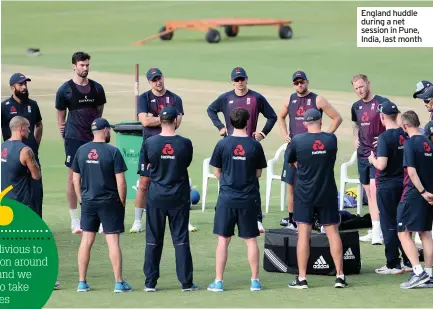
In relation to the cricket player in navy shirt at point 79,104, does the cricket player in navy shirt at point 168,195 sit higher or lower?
lower

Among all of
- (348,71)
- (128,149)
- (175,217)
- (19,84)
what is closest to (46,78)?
(348,71)

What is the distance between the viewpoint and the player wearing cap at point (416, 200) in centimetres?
1386

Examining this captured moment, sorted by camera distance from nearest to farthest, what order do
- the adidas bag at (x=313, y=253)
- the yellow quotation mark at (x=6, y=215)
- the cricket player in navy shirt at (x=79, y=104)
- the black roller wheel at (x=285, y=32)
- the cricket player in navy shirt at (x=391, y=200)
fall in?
1. the yellow quotation mark at (x=6, y=215)
2. the adidas bag at (x=313, y=253)
3. the cricket player in navy shirt at (x=391, y=200)
4. the cricket player in navy shirt at (x=79, y=104)
5. the black roller wheel at (x=285, y=32)

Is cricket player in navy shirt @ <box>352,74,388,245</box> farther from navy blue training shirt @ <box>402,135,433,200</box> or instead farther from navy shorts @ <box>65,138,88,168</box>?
navy shorts @ <box>65,138,88,168</box>

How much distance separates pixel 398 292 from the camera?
13773 millimetres

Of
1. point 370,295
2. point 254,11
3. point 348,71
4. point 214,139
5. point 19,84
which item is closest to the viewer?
point 370,295

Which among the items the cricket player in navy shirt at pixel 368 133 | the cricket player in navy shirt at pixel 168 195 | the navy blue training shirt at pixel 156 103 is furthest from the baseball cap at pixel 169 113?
the cricket player in navy shirt at pixel 368 133

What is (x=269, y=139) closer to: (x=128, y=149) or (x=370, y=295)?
(x=128, y=149)

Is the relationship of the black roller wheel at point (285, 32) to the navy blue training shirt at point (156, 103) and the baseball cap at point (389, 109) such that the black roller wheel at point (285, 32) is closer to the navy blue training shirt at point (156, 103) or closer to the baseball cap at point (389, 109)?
the navy blue training shirt at point (156, 103)

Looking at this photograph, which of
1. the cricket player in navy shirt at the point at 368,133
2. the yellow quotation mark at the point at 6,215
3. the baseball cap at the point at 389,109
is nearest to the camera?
the yellow quotation mark at the point at 6,215

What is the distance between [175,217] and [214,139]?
1219 centimetres

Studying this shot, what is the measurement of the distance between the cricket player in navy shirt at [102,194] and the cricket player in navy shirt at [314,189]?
1.91 meters

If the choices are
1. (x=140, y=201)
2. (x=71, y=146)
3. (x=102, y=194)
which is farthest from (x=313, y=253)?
(x=71, y=146)

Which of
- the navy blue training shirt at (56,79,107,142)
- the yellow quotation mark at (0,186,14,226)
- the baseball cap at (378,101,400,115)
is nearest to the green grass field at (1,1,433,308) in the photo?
the yellow quotation mark at (0,186,14,226)
